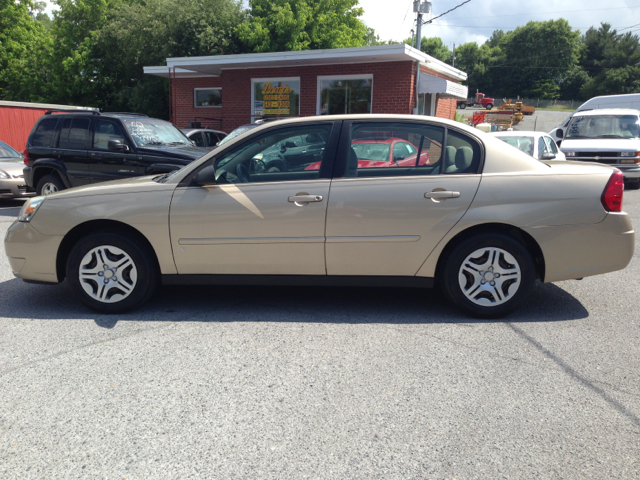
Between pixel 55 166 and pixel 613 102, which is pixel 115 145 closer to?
pixel 55 166

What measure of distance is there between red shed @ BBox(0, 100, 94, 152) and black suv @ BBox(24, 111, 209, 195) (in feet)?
35.8

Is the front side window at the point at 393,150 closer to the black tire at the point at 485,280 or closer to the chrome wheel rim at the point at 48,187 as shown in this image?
the black tire at the point at 485,280

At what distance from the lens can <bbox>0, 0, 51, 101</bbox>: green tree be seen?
33.4 m

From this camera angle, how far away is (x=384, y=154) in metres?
4.49

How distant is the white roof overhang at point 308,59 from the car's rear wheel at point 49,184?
9.68 meters

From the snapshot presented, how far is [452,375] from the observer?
3.45 metres

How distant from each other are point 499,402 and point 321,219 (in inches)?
76.1

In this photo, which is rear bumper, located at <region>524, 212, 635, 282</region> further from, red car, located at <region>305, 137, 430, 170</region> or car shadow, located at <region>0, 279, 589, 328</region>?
red car, located at <region>305, 137, 430, 170</region>

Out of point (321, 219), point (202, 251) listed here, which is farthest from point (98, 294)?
point (321, 219)

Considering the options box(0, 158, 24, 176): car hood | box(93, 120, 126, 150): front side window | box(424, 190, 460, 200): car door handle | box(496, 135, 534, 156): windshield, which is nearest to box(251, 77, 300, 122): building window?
box(0, 158, 24, 176): car hood

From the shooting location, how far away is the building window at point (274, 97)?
19219mm

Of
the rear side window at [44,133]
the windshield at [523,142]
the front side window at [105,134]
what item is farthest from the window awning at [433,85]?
the rear side window at [44,133]

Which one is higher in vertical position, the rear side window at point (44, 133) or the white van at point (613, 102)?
the white van at point (613, 102)

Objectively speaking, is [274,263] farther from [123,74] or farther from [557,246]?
[123,74]
